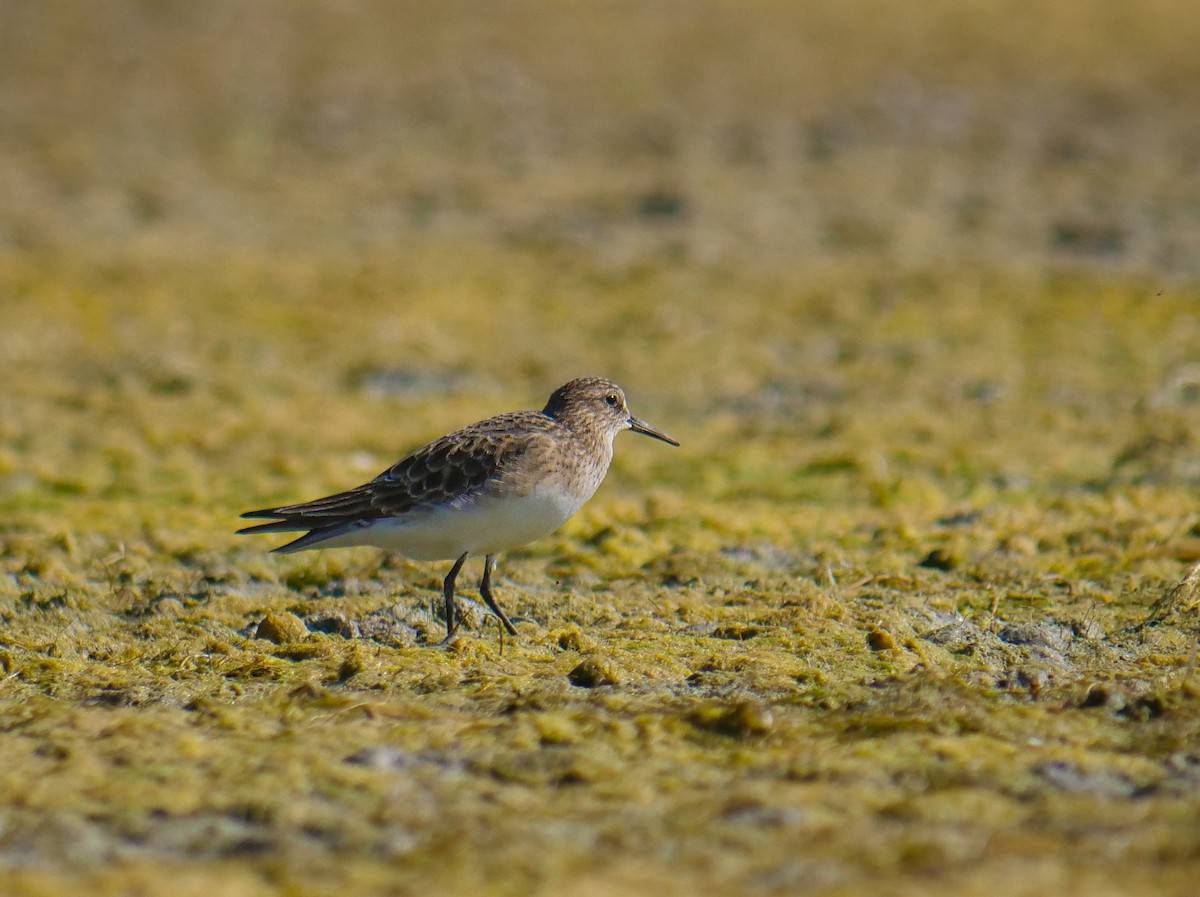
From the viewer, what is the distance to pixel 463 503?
6.45 m

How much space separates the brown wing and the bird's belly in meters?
0.08

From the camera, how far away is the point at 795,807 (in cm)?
436

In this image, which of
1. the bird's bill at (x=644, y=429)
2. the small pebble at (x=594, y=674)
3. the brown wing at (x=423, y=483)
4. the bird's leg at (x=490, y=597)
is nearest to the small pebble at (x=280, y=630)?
the brown wing at (x=423, y=483)

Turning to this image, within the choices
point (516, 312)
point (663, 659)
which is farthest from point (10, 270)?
point (663, 659)

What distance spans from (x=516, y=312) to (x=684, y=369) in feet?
6.69

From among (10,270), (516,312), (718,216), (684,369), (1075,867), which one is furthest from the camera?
(718,216)

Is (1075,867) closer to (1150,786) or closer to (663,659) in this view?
(1150,786)

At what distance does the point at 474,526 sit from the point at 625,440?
4030mm

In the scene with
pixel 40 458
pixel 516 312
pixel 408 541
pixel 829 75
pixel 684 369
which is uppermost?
pixel 829 75

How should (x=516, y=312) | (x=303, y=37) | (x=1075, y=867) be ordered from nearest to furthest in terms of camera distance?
(x=1075, y=867) < (x=516, y=312) < (x=303, y=37)

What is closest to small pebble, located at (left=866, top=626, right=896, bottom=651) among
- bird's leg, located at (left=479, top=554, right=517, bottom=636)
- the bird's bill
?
bird's leg, located at (left=479, top=554, right=517, bottom=636)

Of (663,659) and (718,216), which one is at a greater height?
(718,216)

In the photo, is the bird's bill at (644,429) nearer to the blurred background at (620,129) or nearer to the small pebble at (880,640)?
the small pebble at (880,640)

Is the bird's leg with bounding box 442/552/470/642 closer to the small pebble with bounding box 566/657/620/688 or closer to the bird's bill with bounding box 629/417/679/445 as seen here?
the small pebble with bounding box 566/657/620/688
